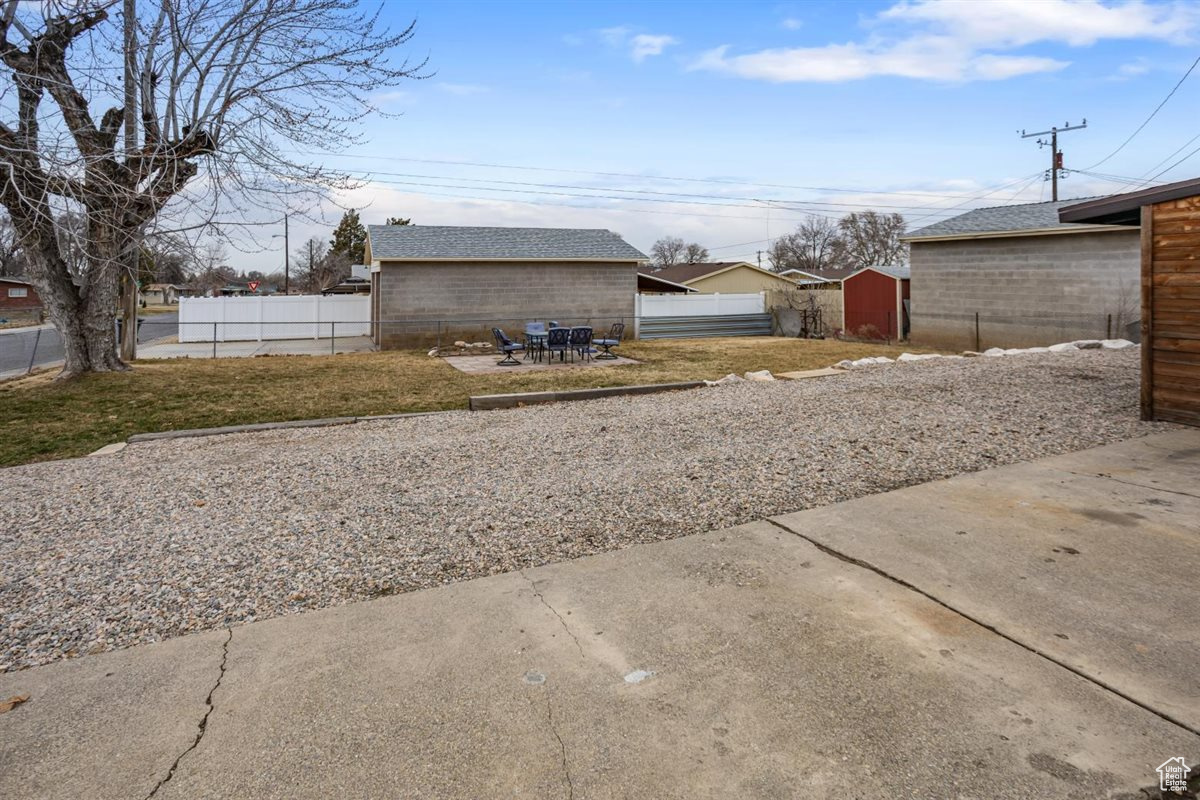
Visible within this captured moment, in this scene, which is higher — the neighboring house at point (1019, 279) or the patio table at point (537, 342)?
the neighboring house at point (1019, 279)

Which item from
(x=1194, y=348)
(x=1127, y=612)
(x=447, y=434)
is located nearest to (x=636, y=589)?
(x=1127, y=612)

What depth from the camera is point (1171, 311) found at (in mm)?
6793

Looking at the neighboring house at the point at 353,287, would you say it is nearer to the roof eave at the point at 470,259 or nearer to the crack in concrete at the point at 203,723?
the roof eave at the point at 470,259

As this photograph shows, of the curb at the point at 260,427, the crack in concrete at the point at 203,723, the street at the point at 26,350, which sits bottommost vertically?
the crack in concrete at the point at 203,723

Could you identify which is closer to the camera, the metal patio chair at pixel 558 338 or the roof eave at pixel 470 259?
the metal patio chair at pixel 558 338

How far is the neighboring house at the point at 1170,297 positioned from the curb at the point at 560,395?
5.79m

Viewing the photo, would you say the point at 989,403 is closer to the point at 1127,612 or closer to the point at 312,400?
the point at 1127,612

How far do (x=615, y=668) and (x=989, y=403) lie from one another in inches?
280

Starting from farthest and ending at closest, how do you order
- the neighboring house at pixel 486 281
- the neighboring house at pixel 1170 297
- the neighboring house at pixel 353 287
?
the neighboring house at pixel 353 287 → the neighboring house at pixel 486 281 → the neighboring house at pixel 1170 297

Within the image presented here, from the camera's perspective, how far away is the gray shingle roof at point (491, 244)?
20.9 metres

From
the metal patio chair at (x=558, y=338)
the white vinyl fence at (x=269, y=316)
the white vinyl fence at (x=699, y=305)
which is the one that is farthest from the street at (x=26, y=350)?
the white vinyl fence at (x=699, y=305)

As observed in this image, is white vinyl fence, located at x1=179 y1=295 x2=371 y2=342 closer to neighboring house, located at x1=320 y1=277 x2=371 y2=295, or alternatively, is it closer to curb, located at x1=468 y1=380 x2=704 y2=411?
neighboring house, located at x1=320 y1=277 x2=371 y2=295

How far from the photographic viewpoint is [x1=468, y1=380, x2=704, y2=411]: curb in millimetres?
9453
